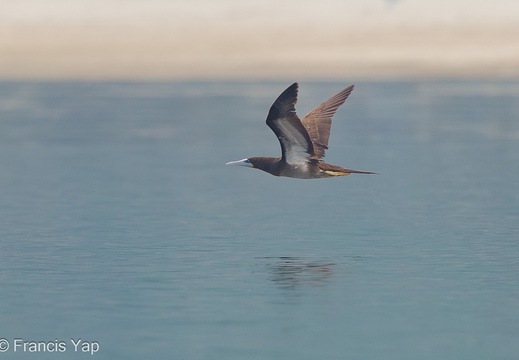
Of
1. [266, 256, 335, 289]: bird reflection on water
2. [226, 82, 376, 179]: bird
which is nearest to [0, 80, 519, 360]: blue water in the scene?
[266, 256, 335, 289]: bird reflection on water

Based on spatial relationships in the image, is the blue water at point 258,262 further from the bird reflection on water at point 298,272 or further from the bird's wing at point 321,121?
the bird's wing at point 321,121

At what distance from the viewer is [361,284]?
2866 centimetres

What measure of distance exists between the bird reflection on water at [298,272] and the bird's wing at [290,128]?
3250 millimetres

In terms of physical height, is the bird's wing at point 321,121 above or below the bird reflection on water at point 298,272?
above

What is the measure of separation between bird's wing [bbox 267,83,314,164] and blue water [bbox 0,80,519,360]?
351 centimetres

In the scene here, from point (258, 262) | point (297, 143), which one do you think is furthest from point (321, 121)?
point (258, 262)

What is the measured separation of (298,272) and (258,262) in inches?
83.7

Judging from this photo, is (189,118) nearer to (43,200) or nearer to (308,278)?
(43,200)

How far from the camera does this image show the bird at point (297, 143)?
2619cm

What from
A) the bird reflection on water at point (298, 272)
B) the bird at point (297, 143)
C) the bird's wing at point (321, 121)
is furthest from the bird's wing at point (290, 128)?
the bird reflection on water at point (298, 272)

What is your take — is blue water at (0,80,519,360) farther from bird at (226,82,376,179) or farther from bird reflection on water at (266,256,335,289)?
bird at (226,82,376,179)

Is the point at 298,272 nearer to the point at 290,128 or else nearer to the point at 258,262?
the point at 258,262

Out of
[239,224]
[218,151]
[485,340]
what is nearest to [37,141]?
[218,151]

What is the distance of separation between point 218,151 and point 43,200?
34.1 metres
